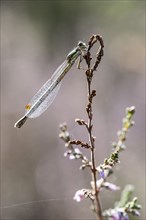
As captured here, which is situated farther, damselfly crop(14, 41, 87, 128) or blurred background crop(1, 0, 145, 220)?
blurred background crop(1, 0, 145, 220)

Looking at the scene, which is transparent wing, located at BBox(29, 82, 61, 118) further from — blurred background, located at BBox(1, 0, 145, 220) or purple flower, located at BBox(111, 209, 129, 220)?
purple flower, located at BBox(111, 209, 129, 220)

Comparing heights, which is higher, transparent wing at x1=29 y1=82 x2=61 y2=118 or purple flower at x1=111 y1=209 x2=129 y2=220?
transparent wing at x1=29 y1=82 x2=61 y2=118

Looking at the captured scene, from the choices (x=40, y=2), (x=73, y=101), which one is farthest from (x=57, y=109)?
(x=40, y=2)

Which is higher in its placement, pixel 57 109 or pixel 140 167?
pixel 57 109

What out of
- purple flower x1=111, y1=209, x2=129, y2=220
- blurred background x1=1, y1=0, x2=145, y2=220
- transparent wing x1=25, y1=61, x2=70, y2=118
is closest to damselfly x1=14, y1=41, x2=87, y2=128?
transparent wing x1=25, y1=61, x2=70, y2=118

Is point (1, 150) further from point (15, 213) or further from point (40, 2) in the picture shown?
point (40, 2)

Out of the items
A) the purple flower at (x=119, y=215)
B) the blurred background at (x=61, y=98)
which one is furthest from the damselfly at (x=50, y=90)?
the purple flower at (x=119, y=215)

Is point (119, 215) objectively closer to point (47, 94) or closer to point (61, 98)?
point (47, 94)

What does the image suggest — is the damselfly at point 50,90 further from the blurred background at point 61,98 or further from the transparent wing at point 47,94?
the blurred background at point 61,98
